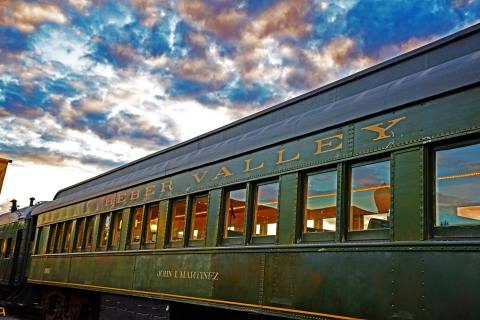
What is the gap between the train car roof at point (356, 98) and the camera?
4.62m

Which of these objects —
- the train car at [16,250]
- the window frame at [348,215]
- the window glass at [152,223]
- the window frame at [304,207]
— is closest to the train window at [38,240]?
the train car at [16,250]

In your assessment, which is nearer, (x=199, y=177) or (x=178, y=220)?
(x=199, y=177)

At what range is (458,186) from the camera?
4.20 meters

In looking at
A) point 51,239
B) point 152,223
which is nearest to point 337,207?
point 152,223

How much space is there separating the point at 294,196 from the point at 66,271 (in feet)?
26.2

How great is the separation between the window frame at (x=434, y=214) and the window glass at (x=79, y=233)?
898cm

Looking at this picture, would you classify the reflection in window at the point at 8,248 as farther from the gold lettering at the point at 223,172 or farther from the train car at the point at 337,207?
the gold lettering at the point at 223,172

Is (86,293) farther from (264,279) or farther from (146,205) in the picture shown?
(264,279)

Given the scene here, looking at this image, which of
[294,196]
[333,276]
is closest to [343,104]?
[294,196]

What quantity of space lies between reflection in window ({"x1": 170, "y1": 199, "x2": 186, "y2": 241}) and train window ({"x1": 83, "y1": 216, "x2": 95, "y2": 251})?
362 centimetres

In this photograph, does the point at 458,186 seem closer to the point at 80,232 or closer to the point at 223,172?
the point at 223,172

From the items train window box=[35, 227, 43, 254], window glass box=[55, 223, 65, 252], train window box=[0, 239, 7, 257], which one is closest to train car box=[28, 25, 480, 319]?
window glass box=[55, 223, 65, 252]

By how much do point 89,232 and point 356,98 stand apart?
773 cm

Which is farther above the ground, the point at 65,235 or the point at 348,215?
the point at 65,235
